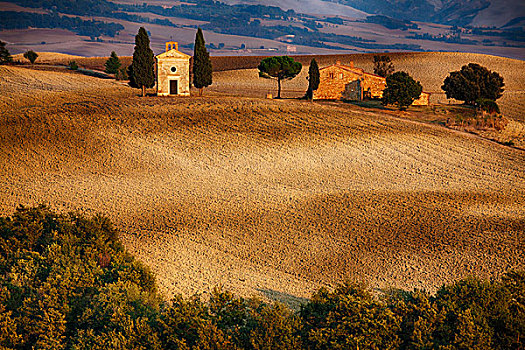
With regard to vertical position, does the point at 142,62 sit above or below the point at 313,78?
above

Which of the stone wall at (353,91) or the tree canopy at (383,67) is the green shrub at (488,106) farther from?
the tree canopy at (383,67)

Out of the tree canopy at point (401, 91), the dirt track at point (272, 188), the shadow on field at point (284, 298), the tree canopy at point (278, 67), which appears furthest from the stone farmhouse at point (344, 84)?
the shadow on field at point (284, 298)

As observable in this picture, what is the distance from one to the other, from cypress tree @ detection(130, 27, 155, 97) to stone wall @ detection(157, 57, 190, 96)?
5.96 ft

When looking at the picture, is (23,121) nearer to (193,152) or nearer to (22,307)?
(193,152)

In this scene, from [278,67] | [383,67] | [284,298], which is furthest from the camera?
[383,67]

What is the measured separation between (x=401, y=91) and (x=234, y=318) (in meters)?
46.7

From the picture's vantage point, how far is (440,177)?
113 feet

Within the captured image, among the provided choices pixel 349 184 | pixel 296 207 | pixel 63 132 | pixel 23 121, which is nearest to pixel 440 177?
pixel 349 184

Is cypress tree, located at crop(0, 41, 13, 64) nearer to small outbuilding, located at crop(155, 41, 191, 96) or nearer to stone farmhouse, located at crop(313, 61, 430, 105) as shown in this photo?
small outbuilding, located at crop(155, 41, 191, 96)

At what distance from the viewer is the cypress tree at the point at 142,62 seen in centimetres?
5756

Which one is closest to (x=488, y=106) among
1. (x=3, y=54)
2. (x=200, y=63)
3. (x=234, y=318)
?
(x=200, y=63)

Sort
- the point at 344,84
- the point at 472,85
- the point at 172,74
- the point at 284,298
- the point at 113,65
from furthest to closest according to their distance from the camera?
the point at 113,65, the point at 344,84, the point at 472,85, the point at 172,74, the point at 284,298

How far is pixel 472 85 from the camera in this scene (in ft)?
207

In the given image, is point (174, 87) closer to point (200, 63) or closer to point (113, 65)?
point (200, 63)
